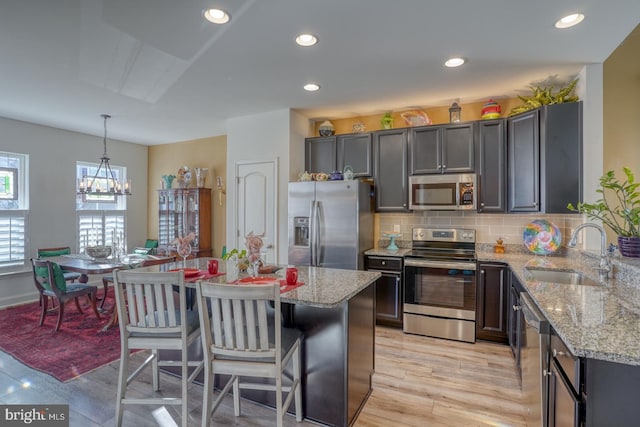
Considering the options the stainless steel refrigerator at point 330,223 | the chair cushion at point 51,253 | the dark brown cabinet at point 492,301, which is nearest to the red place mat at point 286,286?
the stainless steel refrigerator at point 330,223

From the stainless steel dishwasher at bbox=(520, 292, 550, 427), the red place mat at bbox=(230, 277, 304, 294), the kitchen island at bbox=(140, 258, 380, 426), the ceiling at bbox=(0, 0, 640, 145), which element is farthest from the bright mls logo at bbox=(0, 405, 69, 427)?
the stainless steel dishwasher at bbox=(520, 292, 550, 427)

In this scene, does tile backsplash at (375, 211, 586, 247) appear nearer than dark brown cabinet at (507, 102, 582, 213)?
No

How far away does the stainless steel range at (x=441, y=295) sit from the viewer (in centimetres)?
344

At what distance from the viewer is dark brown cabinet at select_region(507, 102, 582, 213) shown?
300 cm

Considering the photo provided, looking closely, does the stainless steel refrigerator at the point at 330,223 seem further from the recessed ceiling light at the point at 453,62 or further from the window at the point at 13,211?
the window at the point at 13,211

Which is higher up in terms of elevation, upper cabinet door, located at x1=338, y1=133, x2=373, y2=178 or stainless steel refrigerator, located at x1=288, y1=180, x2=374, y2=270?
upper cabinet door, located at x1=338, y1=133, x2=373, y2=178

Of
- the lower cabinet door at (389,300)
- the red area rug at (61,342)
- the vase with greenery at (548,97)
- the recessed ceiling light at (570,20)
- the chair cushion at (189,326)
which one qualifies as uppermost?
the recessed ceiling light at (570,20)

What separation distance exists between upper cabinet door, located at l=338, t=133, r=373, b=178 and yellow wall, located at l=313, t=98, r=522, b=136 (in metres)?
0.36

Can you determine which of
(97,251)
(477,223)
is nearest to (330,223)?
(477,223)

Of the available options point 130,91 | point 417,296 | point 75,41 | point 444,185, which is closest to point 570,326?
point 417,296

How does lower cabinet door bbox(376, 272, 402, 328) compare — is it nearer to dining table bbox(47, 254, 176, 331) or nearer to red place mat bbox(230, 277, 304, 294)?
red place mat bbox(230, 277, 304, 294)

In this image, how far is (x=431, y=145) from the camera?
3.86 m

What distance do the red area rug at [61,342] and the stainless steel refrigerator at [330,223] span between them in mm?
2191

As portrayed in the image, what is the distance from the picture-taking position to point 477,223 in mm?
3977
